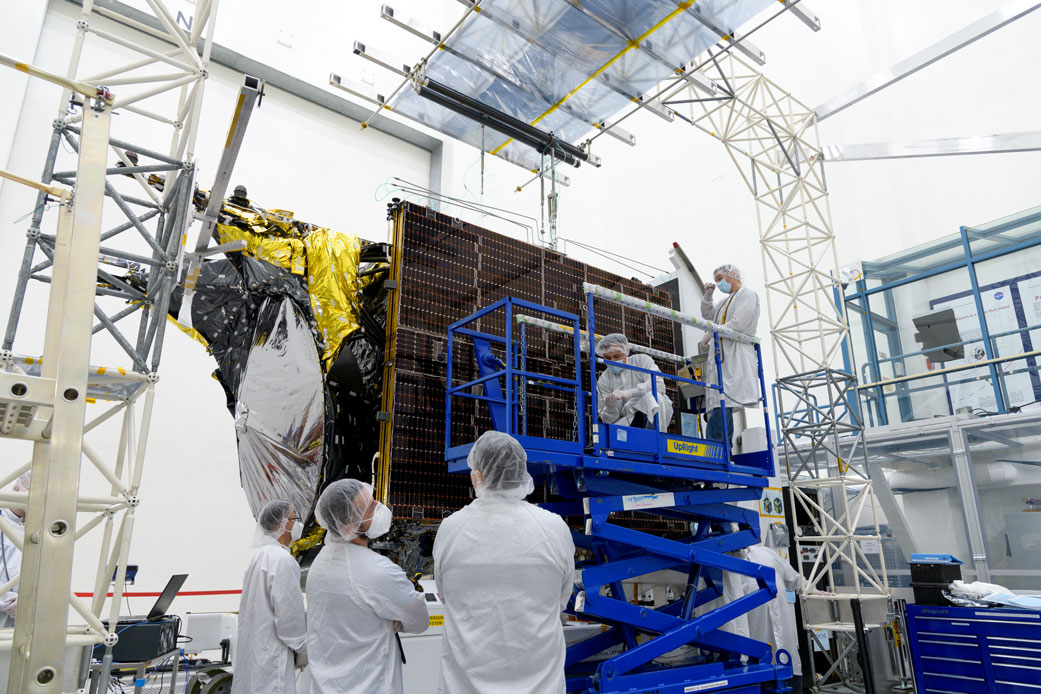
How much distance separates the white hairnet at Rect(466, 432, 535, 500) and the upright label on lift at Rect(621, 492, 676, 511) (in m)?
1.89

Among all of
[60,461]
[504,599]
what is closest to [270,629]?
[504,599]

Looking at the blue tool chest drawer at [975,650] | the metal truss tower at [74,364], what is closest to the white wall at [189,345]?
the metal truss tower at [74,364]

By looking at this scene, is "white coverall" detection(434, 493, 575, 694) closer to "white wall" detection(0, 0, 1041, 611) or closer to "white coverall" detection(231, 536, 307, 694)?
"white coverall" detection(231, 536, 307, 694)

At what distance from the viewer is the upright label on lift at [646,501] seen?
18.6 feet

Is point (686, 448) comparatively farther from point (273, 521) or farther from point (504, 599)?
point (273, 521)

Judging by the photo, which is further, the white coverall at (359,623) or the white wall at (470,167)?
the white wall at (470,167)

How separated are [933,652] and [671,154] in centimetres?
1262

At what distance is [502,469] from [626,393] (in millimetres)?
2318

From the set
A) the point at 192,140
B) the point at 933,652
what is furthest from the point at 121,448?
the point at 933,652

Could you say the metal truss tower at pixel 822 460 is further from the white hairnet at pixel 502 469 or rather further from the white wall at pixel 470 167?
the white hairnet at pixel 502 469

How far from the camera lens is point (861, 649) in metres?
8.41

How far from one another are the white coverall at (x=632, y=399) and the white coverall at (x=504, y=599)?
204 centimetres

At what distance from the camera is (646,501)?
5.77 meters

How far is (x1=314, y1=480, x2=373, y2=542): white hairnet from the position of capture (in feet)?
13.6
